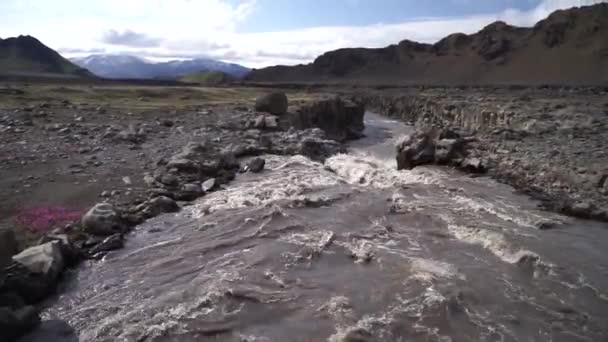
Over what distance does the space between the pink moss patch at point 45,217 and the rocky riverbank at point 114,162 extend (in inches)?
1.2

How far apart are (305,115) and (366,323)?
1228 inches

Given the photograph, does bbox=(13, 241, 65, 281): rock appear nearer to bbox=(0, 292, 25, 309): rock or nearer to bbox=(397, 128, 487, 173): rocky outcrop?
bbox=(0, 292, 25, 309): rock

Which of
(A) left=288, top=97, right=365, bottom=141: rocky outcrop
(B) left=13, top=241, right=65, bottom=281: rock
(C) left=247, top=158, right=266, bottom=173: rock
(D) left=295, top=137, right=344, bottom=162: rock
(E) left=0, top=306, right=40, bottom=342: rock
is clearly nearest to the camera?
(E) left=0, top=306, right=40, bottom=342: rock

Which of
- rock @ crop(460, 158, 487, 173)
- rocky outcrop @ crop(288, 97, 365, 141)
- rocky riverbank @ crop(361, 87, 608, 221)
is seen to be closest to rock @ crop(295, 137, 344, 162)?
rocky riverbank @ crop(361, 87, 608, 221)

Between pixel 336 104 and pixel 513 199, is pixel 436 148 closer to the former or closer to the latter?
pixel 513 199

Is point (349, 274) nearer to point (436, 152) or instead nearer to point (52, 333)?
point (52, 333)

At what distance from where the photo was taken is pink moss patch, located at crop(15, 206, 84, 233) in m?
12.8

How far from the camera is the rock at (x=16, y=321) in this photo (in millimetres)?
8094

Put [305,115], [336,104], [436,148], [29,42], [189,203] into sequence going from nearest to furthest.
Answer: [189,203], [436,148], [305,115], [336,104], [29,42]

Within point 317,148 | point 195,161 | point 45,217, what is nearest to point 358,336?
point 45,217

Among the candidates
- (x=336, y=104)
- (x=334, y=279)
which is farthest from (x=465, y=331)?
(x=336, y=104)

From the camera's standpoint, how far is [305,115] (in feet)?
128

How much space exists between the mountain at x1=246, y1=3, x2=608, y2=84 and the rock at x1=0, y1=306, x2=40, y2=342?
451ft

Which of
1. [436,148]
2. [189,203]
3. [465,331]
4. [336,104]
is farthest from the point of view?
[336,104]
